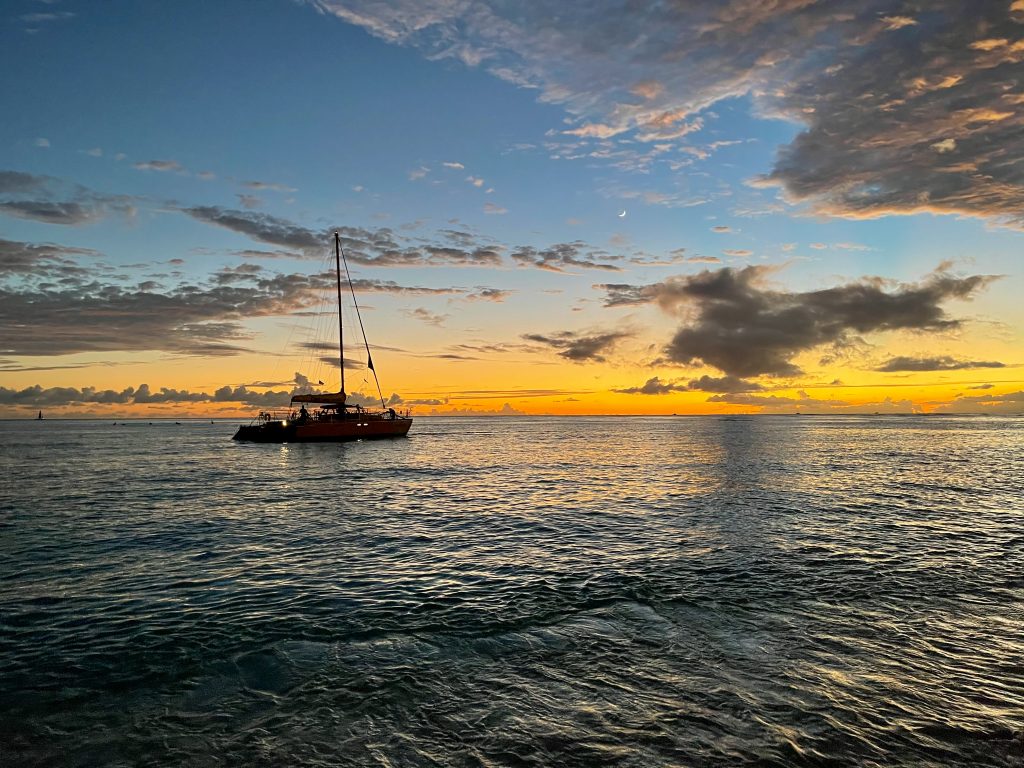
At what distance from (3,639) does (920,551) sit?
78.2ft

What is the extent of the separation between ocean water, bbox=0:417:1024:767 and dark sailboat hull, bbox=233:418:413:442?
164 feet

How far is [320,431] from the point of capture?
76500 mm

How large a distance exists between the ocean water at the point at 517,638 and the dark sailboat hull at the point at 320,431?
164 feet

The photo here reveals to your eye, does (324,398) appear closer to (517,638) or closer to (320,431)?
(320,431)

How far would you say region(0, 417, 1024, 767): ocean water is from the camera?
742 centimetres

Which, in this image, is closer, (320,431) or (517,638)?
(517,638)

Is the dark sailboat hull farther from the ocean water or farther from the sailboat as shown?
the ocean water

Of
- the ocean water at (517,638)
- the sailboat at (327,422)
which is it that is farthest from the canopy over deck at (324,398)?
the ocean water at (517,638)

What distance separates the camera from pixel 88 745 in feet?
24.6

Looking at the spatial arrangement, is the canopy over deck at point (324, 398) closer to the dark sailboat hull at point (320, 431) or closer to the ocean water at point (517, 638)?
the dark sailboat hull at point (320, 431)

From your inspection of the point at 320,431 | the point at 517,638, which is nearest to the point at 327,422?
the point at 320,431

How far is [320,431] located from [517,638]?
70276 millimetres

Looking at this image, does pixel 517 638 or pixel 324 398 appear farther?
pixel 324 398

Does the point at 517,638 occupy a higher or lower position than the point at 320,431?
lower
